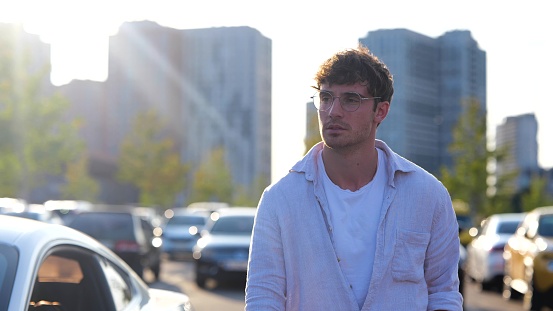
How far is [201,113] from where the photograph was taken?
175125 mm

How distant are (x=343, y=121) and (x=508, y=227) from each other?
57.8 feet

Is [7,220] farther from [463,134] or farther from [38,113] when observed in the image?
[463,134]

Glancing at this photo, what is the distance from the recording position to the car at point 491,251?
19.2 m

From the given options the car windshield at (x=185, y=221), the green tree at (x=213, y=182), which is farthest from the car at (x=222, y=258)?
the green tree at (x=213, y=182)

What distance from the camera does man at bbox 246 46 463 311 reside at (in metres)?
Answer: 3.57

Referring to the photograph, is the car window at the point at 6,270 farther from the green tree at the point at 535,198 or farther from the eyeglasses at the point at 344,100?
the green tree at the point at 535,198

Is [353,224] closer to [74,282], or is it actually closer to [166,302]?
[74,282]

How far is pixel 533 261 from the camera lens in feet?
46.4

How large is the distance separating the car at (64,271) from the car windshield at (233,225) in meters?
15.5

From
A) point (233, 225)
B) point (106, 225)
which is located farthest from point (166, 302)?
point (233, 225)

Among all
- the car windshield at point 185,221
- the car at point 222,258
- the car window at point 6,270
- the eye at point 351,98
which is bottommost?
the car windshield at point 185,221

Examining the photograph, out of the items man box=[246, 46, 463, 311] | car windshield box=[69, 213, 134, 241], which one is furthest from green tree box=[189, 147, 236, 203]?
man box=[246, 46, 463, 311]

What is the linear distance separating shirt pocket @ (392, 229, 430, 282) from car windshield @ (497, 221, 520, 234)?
1719cm

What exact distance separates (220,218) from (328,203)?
59.3 ft
